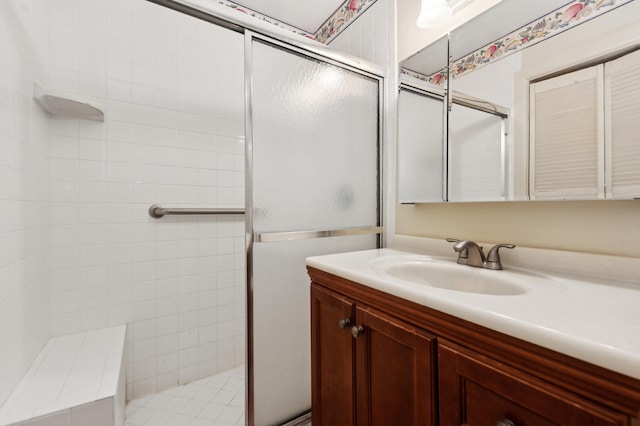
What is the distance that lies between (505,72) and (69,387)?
1933 millimetres

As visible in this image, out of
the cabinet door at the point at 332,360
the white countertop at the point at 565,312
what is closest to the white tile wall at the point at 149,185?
the cabinet door at the point at 332,360

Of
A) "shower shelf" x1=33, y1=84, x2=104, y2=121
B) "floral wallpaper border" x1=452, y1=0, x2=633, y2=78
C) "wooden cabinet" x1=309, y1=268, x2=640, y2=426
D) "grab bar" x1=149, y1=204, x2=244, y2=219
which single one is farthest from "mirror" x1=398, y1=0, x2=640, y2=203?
"shower shelf" x1=33, y1=84, x2=104, y2=121

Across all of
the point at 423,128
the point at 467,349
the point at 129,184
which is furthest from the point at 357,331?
the point at 129,184

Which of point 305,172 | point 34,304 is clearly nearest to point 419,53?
point 305,172

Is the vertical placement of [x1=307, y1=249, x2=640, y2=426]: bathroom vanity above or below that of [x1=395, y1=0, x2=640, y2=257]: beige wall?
below

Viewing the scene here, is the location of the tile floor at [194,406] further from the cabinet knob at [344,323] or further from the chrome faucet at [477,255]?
the chrome faucet at [477,255]

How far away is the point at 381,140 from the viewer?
147 centimetres

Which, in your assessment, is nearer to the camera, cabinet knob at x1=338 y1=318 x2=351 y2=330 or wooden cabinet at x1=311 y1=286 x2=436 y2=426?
wooden cabinet at x1=311 y1=286 x2=436 y2=426

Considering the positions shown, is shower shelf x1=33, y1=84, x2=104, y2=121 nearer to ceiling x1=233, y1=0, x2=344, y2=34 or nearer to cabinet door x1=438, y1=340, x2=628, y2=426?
ceiling x1=233, y1=0, x2=344, y2=34

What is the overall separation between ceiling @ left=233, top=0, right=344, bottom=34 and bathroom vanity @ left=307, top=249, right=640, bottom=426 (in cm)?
166

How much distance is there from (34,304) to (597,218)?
205cm

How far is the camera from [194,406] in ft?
4.83

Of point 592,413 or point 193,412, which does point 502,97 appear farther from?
point 193,412

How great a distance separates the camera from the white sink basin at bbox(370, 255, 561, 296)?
29.9 inches
